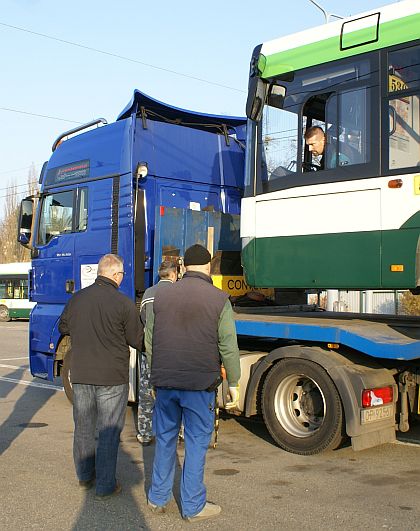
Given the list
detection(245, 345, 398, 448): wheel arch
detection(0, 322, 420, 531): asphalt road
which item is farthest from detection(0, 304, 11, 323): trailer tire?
detection(245, 345, 398, 448): wheel arch

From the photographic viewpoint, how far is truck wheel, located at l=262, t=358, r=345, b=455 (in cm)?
645

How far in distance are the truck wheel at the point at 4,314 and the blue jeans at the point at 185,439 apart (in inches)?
1268

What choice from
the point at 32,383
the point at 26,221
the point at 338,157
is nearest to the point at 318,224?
the point at 338,157

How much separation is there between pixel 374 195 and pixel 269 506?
2983mm

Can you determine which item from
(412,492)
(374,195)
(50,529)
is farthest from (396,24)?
(50,529)

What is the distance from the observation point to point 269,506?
5.00 metres

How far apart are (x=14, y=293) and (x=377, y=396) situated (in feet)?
102

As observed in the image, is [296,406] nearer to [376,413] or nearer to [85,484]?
[376,413]

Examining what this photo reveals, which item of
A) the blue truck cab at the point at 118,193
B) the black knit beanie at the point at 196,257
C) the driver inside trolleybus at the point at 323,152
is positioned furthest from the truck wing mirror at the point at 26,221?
the black knit beanie at the point at 196,257

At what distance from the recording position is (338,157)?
6691mm

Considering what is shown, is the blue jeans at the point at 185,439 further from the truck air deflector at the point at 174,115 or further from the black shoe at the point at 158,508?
the truck air deflector at the point at 174,115

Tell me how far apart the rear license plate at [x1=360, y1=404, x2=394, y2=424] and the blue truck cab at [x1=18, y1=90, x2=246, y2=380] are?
3.42 m

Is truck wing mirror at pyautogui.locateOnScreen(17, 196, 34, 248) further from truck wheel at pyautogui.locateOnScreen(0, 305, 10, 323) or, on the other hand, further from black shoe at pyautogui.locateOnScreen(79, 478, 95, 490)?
truck wheel at pyautogui.locateOnScreen(0, 305, 10, 323)

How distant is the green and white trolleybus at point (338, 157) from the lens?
6207mm
